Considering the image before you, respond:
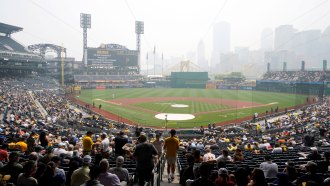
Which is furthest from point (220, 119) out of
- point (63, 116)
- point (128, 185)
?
point (128, 185)

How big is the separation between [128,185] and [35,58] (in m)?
87.1

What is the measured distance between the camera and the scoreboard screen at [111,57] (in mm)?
104125

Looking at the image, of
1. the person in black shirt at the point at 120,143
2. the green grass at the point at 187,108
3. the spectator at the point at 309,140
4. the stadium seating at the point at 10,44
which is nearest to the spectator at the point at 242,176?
the person in black shirt at the point at 120,143

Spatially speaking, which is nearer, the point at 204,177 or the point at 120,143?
the point at 204,177

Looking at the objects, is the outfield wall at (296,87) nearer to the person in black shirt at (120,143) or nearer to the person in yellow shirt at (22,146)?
the person in black shirt at (120,143)

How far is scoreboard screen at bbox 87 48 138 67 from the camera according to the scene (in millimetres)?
104125

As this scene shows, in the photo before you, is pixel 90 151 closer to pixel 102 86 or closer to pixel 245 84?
pixel 102 86

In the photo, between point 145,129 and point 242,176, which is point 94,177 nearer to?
point 242,176

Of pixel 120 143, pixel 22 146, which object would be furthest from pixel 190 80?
pixel 120 143

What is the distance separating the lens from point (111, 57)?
10638 centimetres

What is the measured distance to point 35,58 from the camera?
8312 centimetres

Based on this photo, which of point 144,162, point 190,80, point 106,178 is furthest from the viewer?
point 190,80

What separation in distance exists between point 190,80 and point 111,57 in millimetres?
32082

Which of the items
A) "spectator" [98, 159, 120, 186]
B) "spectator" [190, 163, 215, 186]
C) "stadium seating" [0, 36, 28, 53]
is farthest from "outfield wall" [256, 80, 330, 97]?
"stadium seating" [0, 36, 28, 53]
